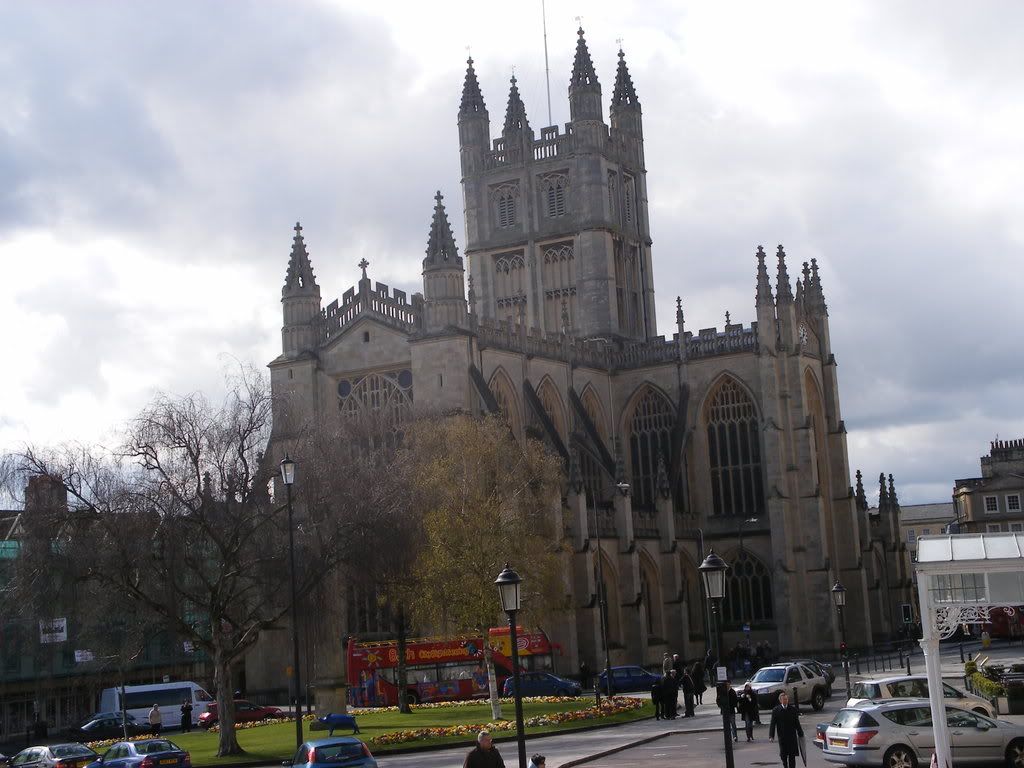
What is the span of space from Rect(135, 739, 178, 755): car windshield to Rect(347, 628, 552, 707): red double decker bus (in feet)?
69.4

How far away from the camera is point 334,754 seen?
90.3 feet

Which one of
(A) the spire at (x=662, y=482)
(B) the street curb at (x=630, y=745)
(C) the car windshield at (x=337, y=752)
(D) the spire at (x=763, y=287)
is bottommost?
(B) the street curb at (x=630, y=745)

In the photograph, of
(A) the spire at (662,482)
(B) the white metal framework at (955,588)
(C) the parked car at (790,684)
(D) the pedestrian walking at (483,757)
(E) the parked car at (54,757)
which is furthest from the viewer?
(A) the spire at (662,482)

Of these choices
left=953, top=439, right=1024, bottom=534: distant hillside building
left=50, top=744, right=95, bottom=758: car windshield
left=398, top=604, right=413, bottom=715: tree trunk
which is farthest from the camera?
left=953, top=439, right=1024, bottom=534: distant hillside building

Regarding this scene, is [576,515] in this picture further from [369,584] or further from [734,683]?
[369,584]

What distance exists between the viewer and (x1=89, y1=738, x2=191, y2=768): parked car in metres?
34.2

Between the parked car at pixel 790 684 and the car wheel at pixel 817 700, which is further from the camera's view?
the car wheel at pixel 817 700

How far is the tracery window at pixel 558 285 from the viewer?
8525 cm

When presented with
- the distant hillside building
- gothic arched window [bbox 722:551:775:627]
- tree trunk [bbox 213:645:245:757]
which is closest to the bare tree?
tree trunk [bbox 213:645:245:757]

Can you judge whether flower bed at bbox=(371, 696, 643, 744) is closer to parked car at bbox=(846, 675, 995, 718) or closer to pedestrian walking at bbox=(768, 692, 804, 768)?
parked car at bbox=(846, 675, 995, 718)

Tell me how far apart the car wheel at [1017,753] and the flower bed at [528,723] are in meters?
17.0

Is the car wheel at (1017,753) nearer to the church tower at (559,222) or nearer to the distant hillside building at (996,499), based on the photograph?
the church tower at (559,222)

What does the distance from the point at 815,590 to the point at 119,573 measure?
41408 millimetres

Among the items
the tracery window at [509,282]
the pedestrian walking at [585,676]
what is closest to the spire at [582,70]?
the tracery window at [509,282]
